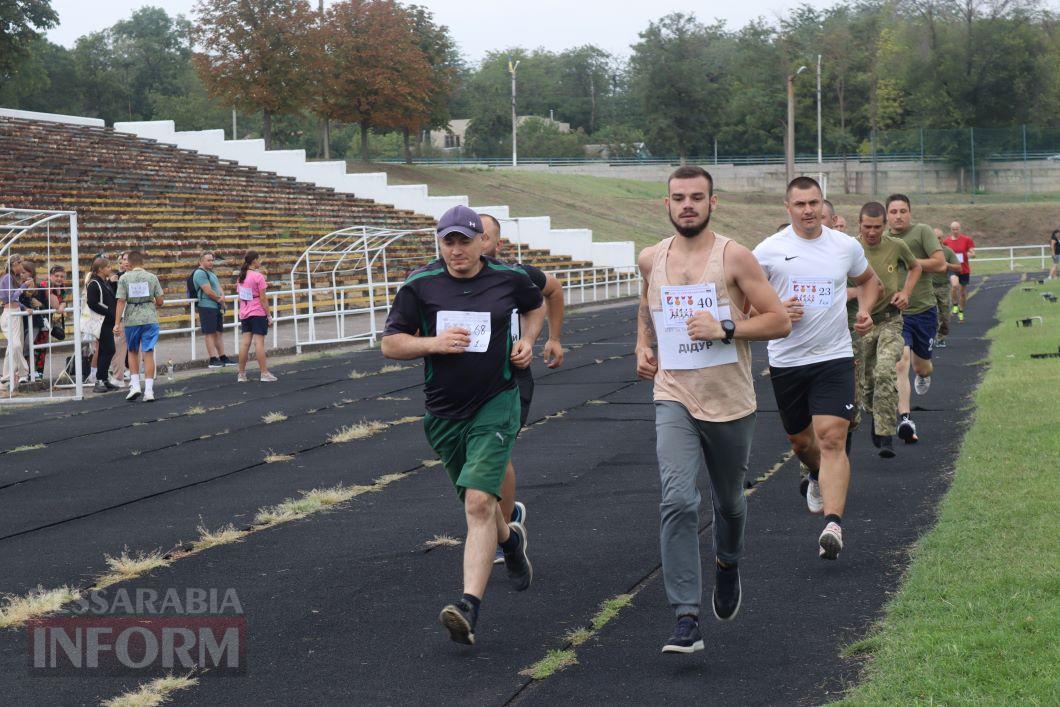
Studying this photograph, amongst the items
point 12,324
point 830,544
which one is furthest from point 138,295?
point 830,544

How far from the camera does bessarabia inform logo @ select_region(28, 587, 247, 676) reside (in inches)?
223

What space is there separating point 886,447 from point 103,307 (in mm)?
12151

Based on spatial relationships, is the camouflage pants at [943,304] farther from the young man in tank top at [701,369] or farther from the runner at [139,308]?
the young man in tank top at [701,369]

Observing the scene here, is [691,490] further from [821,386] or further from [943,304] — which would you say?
[943,304]

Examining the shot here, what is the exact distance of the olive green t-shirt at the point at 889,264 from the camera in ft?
33.9

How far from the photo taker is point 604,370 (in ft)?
65.1

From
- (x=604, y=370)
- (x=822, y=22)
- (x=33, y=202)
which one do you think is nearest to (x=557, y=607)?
(x=604, y=370)

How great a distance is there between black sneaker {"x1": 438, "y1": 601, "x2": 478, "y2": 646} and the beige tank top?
128 centimetres

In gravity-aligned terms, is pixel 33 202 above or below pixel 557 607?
above

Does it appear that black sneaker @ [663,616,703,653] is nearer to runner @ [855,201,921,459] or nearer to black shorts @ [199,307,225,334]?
runner @ [855,201,921,459]

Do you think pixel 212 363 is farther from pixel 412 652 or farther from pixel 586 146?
pixel 586 146

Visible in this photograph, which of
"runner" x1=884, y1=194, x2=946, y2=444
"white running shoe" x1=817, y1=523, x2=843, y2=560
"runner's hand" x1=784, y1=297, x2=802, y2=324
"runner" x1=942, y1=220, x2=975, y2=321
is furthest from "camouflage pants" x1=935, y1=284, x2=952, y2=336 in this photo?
"white running shoe" x1=817, y1=523, x2=843, y2=560

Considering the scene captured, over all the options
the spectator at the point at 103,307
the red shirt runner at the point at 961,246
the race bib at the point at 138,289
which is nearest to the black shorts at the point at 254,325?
the spectator at the point at 103,307

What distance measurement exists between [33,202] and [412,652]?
27.7m
